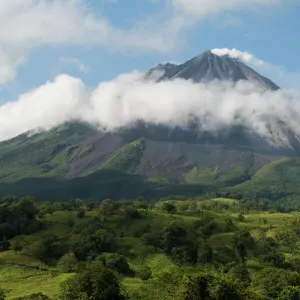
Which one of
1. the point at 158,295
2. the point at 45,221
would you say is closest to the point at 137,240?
the point at 45,221

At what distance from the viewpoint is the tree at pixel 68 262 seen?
87381 millimetres

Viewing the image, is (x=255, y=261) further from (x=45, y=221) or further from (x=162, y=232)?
(x=45, y=221)

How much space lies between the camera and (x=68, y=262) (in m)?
92.4

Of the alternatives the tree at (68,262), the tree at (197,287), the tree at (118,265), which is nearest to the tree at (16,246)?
the tree at (68,262)

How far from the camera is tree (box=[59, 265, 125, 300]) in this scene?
51719 mm

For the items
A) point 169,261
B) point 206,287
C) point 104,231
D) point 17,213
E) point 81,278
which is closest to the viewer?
point 206,287

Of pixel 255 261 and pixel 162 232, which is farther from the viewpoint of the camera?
pixel 162 232

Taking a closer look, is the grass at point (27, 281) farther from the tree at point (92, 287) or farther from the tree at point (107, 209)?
the tree at point (107, 209)

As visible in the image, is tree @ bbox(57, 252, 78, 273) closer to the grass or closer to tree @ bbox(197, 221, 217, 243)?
the grass

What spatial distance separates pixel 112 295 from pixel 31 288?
951 inches

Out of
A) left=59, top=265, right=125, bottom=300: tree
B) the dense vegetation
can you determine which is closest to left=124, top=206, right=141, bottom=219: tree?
the dense vegetation

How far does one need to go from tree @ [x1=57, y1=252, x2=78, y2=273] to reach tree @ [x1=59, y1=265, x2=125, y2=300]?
33.1 metres

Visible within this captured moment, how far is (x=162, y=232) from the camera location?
109625 mm

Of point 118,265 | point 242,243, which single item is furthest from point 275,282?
point 242,243
